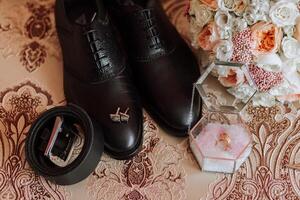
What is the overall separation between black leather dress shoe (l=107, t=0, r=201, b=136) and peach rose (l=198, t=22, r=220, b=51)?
84mm

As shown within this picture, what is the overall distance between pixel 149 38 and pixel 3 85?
359 mm

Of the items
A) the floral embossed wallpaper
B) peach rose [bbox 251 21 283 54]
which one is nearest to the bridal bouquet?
peach rose [bbox 251 21 283 54]

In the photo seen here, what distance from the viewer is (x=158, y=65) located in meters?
1.06

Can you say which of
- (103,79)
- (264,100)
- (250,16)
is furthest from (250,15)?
(103,79)

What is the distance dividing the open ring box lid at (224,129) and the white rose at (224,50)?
0.02 metres

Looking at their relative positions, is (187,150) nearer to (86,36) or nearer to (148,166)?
(148,166)

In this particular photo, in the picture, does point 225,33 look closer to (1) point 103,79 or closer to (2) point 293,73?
(2) point 293,73

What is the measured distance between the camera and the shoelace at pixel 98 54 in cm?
101

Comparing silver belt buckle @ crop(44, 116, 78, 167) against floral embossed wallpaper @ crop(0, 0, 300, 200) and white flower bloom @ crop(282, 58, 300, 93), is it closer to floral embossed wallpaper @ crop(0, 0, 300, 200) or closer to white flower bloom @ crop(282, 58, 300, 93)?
floral embossed wallpaper @ crop(0, 0, 300, 200)

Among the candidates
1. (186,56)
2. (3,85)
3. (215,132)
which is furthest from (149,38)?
(3,85)

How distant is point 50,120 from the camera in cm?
101

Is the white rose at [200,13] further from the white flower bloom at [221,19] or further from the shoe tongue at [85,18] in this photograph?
the shoe tongue at [85,18]

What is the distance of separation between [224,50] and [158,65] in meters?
0.17

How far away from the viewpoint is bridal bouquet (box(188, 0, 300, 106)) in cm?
88
